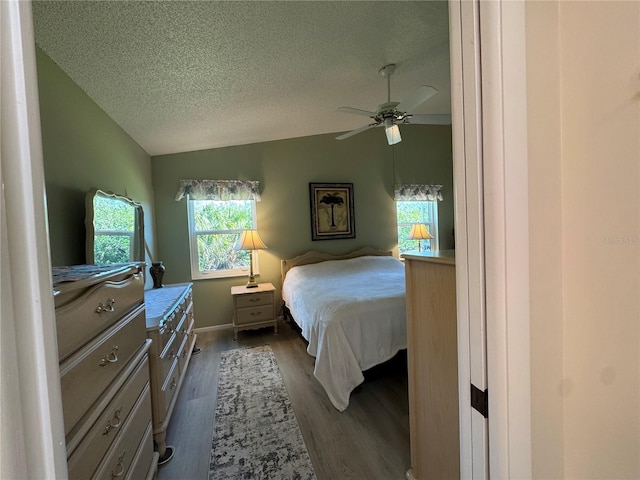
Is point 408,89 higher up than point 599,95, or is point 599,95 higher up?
point 408,89

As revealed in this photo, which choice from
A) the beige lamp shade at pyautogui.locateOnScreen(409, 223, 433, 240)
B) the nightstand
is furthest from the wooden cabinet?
the beige lamp shade at pyautogui.locateOnScreen(409, 223, 433, 240)

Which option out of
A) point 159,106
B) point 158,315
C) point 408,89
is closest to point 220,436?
point 158,315

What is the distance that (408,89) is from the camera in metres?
3.03

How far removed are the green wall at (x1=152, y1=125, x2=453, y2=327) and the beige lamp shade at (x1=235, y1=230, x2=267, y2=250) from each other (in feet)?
1.15

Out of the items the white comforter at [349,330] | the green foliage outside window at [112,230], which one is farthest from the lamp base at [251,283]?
the green foliage outside window at [112,230]

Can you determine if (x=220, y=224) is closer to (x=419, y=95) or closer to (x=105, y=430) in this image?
(x=419, y=95)

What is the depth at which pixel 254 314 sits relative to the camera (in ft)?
11.5

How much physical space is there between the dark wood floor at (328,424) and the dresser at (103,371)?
377 mm

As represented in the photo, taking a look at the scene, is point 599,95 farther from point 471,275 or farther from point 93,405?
point 93,405

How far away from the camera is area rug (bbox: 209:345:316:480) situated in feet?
5.12

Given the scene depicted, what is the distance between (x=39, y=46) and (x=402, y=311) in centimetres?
274

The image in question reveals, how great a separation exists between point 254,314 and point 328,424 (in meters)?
1.87

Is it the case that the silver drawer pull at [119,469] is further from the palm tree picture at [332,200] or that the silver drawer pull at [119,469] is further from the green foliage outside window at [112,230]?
the palm tree picture at [332,200]

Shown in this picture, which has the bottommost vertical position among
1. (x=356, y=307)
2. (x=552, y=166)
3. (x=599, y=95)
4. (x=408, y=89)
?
(x=356, y=307)
